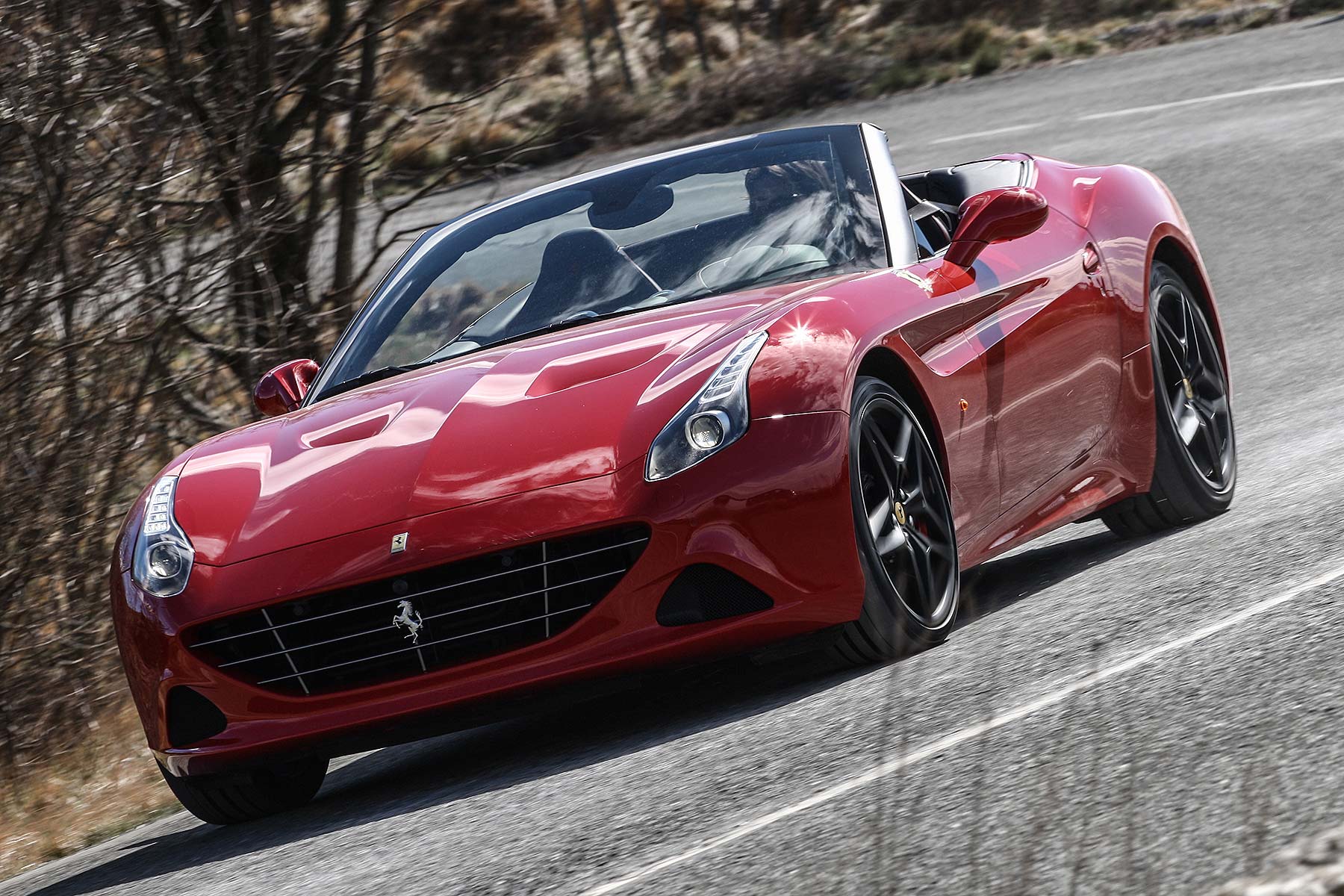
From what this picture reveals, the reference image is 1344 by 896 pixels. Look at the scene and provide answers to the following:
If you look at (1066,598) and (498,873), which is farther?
(1066,598)

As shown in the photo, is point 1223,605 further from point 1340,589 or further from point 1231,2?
point 1231,2

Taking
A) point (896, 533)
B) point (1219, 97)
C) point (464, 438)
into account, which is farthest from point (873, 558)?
point (1219, 97)

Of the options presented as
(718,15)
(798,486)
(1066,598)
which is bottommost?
(718,15)

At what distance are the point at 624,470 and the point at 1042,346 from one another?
174 centimetres

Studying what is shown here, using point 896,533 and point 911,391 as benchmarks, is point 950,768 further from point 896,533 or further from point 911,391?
point 911,391

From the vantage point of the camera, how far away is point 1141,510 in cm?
641

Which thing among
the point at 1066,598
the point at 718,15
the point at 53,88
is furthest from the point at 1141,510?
the point at 718,15

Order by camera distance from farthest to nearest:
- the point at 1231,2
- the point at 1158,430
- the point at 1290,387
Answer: the point at 1231,2 < the point at 1290,387 < the point at 1158,430

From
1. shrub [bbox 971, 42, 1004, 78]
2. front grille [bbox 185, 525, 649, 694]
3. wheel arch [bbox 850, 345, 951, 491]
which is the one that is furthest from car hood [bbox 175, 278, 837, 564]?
shrub [bbox 971, 42, 1004, 78]

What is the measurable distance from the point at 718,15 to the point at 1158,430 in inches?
909

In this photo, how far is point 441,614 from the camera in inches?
171

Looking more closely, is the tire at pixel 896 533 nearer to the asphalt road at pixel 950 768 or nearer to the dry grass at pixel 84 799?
the asphalt road at pixel 950 768

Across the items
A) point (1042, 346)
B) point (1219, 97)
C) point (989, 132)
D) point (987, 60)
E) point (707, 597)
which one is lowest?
point (987, 60)

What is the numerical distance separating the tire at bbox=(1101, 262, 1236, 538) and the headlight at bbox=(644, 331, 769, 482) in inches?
90.0
